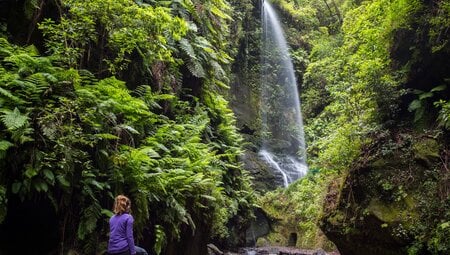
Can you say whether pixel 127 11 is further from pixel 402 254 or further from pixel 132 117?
pixel 402 254

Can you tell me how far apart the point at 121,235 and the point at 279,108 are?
20.0 metres

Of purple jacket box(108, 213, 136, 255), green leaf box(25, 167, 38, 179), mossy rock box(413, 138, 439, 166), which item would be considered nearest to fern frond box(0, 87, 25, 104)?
green leaf box(25, 167, 38, 179)

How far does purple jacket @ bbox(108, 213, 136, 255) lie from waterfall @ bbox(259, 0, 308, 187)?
16203 mm

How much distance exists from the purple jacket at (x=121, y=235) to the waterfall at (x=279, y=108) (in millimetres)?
16203

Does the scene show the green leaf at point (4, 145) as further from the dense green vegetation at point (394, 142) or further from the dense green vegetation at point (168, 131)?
the dense green vegetation at point (394, 142)

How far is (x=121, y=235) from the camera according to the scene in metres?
4.97

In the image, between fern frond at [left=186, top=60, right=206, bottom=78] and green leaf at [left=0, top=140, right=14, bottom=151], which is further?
fern frond at [left=186, top=60, right=206, bottom=78]

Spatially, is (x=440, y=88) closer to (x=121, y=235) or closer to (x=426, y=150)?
(x=426, y=150)

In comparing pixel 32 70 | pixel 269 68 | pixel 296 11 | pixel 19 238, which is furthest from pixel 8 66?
pixel 296 11

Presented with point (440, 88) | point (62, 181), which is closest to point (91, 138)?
point (62, 181)

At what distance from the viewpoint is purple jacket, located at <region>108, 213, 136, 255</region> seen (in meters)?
4.95

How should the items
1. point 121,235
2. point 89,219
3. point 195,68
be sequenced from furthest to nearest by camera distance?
point 195,68, point 89,219, point 121,235

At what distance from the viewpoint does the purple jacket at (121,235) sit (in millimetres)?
4945

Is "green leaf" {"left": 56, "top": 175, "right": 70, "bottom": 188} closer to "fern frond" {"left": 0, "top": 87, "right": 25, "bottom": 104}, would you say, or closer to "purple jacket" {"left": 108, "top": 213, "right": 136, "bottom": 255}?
"purple jacket" {"left": 108, "top": 213, "right": 136, "bottom": 255}
